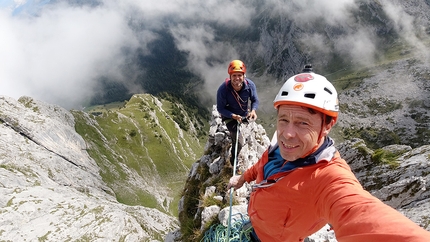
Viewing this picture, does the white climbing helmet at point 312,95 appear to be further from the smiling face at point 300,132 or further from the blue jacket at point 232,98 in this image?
the blue jacket at point 232,98

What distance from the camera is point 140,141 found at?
512ft

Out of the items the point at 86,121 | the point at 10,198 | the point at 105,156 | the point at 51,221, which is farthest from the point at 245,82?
the point at 86,121

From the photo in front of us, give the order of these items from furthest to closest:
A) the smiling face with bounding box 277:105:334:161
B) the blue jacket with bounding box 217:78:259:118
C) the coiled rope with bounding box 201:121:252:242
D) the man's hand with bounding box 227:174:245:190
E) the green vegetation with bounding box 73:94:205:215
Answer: the green vegetation with bounding box 73:94:205:215
the blue jacket with bounding box 217:78:259:118
the coiled rope with bounding box 201:121:252:242
the man's hand with bounding box 227:174:245:190
the smiling face with bounding box 277:105:334:161

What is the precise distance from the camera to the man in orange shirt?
3.27m

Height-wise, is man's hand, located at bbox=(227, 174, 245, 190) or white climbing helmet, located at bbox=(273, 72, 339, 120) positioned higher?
white climbing helmet, located at bbox=(273, 72, 339, 120)

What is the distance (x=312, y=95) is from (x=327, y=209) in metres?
1.91

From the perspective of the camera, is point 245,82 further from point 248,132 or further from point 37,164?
point 37,164

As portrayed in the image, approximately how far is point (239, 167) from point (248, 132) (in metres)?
3.08

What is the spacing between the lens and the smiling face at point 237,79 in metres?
11.4

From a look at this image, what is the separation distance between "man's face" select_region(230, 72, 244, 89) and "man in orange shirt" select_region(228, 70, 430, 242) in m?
6.71

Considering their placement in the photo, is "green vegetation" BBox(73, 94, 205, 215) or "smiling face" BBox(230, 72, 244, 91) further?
"green vegetation" BBox(73, 94, 205, 215)

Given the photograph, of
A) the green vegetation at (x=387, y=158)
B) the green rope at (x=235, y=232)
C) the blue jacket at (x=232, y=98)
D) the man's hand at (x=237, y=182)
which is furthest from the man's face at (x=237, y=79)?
the green vegetation at (x=387, y=158)

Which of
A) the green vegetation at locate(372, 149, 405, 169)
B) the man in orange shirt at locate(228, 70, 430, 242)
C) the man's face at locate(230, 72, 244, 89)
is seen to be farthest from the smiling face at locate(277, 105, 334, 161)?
the green vegetation at locate(372, 149, 405, 169)

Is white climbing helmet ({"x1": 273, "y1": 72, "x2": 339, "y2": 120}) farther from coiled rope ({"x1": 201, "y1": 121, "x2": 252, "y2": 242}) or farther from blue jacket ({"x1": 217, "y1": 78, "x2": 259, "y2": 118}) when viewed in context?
blue jacket ({"x1": 217, "y1": 78, "x2": 259, "y2": 118})
